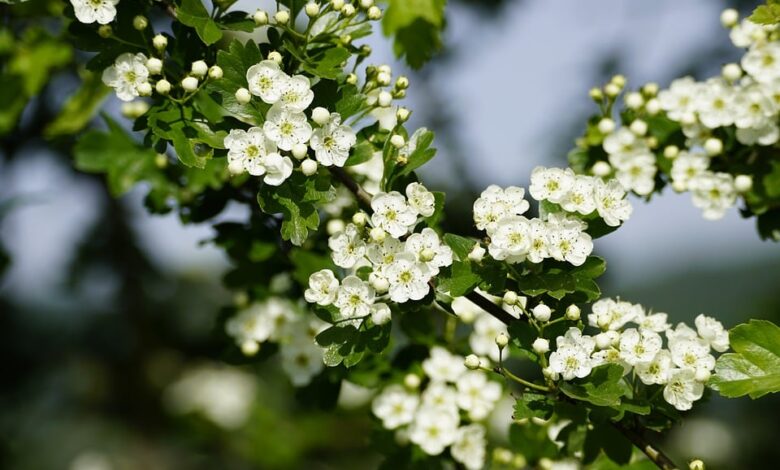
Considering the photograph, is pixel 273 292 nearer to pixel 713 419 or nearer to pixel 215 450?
pixel 215 450

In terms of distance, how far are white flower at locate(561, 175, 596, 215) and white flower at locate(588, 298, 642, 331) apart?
158mm

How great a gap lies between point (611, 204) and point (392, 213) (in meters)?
0.33

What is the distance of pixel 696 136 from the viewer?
168 cm

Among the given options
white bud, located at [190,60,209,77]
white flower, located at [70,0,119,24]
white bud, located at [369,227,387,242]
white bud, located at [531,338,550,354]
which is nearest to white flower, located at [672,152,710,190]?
white bud, located at [531,338,550,354]

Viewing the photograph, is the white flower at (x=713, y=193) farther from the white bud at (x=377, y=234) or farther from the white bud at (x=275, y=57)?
the white bud at (x=275, y=57)

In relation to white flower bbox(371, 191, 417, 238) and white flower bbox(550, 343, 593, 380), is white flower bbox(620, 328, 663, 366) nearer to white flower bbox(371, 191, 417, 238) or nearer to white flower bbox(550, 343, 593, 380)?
white flower bbox(550, 343, 593, 380)

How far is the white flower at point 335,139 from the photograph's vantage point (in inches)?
49.7

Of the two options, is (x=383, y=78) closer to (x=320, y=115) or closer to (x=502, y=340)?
(x=320, y=115)

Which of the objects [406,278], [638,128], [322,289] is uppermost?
[638,128]

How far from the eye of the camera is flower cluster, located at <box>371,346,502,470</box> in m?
1.61

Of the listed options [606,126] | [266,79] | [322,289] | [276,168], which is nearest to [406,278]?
[322,289]

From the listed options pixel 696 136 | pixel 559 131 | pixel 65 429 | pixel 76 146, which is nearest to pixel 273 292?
pixel 76 146

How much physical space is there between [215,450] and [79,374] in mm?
1385

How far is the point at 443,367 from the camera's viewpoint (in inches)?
65.0
